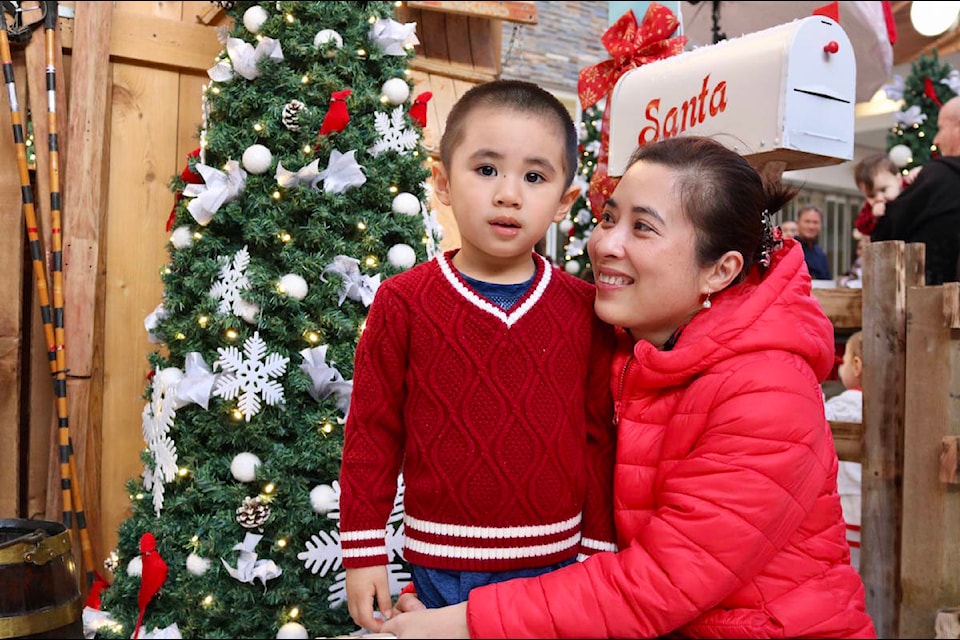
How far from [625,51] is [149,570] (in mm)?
2023

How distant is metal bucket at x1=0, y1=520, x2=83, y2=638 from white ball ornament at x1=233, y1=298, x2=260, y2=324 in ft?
2.55

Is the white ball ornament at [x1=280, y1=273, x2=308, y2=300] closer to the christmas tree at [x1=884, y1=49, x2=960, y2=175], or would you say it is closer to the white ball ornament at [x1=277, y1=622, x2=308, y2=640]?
the white ball ornament at [x1=277, y1=622, x2=308, y2=640]

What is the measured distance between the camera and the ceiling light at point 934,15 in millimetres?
4715

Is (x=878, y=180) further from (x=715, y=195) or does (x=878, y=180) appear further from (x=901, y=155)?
(x=715, y=195)

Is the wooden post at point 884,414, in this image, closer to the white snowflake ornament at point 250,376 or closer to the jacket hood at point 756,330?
the jacket hood at point 756,330

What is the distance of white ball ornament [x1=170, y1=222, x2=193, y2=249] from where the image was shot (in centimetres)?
263

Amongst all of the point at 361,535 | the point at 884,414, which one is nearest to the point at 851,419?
the point at 884,414

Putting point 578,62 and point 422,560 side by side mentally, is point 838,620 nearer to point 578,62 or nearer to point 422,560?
point 422,560

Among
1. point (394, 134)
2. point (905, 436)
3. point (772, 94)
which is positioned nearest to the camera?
point (772, 94)

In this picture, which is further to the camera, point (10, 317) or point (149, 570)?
point (10, 317)

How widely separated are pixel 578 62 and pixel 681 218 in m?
7.07

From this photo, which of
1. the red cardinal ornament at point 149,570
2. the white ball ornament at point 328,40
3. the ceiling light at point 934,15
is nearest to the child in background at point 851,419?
the white ball ornament at point 328,40

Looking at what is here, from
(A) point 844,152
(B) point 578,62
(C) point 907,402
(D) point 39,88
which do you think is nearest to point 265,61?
(D) point 39,88

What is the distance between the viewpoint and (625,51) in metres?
2.38
